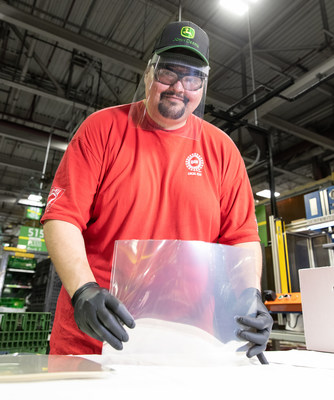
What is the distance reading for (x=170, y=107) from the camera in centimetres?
117

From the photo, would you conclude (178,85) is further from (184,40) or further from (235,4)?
(235,4)

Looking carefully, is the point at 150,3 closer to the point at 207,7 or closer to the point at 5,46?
the point at 207,7

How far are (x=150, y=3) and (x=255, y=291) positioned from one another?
4552mm

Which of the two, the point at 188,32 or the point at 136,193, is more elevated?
the point at 188,32

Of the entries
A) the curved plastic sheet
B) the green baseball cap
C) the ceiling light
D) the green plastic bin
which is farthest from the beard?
the ceiling light

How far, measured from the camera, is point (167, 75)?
44.4 inches

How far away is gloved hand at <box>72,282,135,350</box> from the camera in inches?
25.9

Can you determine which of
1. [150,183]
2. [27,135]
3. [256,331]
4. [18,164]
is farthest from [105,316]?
[18,164]

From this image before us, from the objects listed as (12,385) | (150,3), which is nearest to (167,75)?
(12,385)

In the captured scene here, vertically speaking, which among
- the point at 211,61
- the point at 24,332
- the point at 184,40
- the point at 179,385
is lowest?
the point at 24,332

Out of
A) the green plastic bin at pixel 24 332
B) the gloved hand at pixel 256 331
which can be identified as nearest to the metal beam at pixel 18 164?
the green plastic bin at pixel 24 332

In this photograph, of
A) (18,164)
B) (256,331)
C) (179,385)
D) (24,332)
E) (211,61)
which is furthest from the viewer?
(18,164)

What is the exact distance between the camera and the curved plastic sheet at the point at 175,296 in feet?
2.18

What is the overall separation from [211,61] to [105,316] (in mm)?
5655
